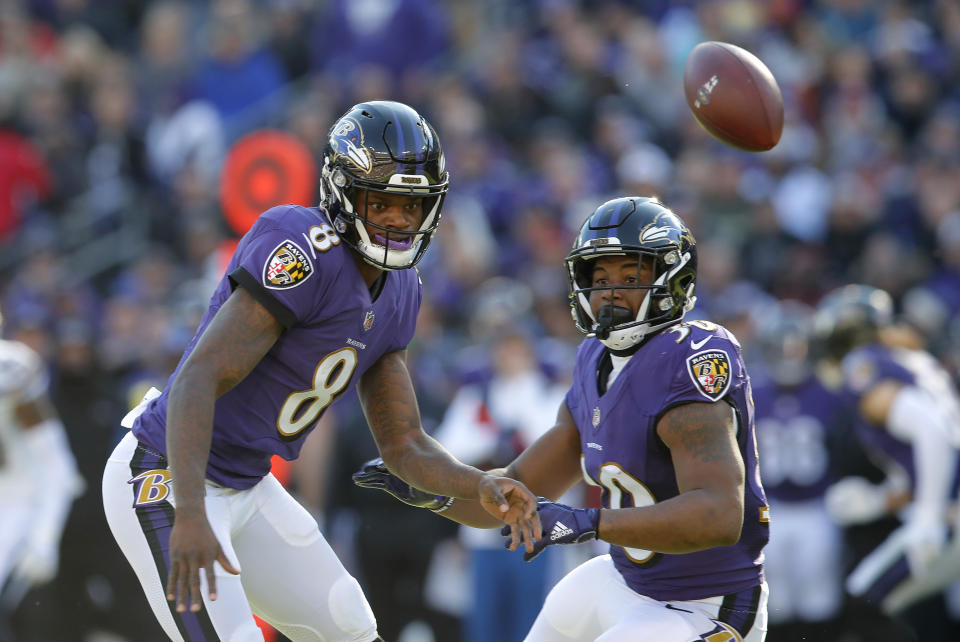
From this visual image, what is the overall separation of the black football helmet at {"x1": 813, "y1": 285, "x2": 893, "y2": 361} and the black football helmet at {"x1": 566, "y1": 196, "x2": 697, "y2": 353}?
3.03m

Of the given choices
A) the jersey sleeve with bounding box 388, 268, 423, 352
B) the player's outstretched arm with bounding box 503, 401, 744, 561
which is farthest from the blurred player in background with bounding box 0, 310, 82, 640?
the player's outstretched arm with bounding box 503, 401, 744, 561

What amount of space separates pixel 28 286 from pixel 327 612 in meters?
6.97

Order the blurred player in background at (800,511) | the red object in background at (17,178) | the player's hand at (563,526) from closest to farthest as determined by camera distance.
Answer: the player's hand at (563,526), the blurred player in background at (800,511), the red object in background at (17,178)

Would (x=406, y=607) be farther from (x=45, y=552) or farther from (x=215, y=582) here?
(x=215, y=582)

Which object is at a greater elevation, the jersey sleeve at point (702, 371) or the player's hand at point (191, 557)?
the jersey sleeve at point (702, 371)

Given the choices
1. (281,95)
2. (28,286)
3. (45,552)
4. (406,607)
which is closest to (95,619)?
(45,552)

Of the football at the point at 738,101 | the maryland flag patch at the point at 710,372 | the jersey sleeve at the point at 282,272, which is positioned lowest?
the maryland flag patch at the point at 710,372

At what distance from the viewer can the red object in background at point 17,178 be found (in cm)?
1055

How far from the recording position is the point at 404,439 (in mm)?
4133

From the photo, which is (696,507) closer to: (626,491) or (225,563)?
(626,491)

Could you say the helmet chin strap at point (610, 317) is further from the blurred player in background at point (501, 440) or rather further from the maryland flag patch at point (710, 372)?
the blurred player in background at point (501, 440)

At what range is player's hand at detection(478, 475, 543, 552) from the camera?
3441 millimetres

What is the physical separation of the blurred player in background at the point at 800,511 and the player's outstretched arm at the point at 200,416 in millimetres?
4286

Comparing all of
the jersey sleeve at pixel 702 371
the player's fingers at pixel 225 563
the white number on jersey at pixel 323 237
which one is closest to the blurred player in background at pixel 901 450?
the jersey sleeve at pixel 702 371
